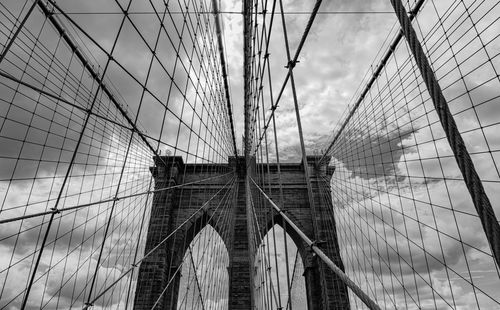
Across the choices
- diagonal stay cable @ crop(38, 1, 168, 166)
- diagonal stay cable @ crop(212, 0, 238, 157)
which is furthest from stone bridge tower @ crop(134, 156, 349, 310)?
diagonal stay cable @ crop(38, 1, 168, 166)

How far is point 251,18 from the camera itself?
5.96 meters

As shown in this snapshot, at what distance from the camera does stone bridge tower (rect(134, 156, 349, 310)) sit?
10117mm

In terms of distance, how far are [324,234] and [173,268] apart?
20.8ft

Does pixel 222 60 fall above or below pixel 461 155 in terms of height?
above

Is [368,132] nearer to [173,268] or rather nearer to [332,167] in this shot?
[332,167]

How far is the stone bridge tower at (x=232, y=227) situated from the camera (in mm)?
10117

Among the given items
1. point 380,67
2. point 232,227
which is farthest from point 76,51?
point 232,227

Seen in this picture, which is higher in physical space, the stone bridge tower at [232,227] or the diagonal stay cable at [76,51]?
the diagonal stay cable at [76,51]

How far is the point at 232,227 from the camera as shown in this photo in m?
11.6

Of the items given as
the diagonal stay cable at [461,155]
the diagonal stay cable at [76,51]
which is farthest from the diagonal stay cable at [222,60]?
the diagonal stay cable at [461,155]

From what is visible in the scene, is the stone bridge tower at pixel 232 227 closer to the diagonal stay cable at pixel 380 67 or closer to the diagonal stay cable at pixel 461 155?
the diagonal stay cable at pixel 380 67

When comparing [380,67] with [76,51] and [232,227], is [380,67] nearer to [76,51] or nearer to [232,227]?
[76,51]

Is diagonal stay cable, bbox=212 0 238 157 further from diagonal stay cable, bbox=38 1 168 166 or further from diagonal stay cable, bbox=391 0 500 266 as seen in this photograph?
diagonal stay cable, bbox=391 0 500 266

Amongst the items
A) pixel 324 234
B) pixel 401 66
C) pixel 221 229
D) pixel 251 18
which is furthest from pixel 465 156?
pixel 221 229
